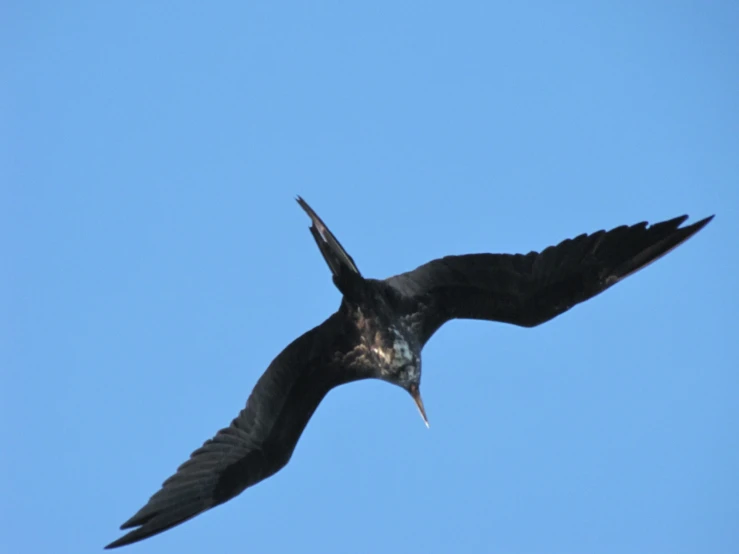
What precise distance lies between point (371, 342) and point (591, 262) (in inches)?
115

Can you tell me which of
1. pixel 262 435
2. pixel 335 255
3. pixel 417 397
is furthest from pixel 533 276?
pixel 262 435

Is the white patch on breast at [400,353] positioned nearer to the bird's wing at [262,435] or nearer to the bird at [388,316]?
the bird at [388,316]

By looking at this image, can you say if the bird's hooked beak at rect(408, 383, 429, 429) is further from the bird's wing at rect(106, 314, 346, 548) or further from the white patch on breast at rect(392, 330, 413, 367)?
the bird's wing at rect(106, 314, 346, 548)

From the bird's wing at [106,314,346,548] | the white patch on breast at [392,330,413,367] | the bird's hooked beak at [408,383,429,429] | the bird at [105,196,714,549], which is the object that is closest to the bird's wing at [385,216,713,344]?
the bird at [105,196,714,549]

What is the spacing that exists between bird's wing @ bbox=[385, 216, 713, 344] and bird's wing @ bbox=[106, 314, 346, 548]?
137 centimetres

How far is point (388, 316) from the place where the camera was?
13.2 metres

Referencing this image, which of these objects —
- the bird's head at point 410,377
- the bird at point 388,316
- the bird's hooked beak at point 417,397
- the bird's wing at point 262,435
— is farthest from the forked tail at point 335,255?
the bird's hooked beak at point 417,397

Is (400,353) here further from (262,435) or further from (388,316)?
(262,435)

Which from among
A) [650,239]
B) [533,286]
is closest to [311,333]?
[533,286]

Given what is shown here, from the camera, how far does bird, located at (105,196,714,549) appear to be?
12883mm

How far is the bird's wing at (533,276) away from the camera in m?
13.1

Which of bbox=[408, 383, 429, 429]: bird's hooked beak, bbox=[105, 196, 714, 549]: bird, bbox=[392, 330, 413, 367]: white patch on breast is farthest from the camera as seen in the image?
bbox=[408, 383, 429, 429]: bird's hooked beak

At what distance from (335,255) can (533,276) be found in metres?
2.50

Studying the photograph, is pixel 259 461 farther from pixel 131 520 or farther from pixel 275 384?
pixel 131 520
